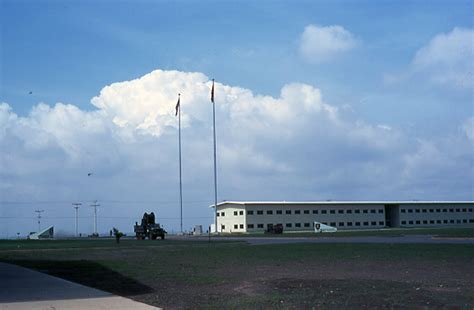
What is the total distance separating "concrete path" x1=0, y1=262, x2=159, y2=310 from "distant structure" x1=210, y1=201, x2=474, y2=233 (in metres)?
82.2

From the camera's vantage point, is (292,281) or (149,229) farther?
(149,229)

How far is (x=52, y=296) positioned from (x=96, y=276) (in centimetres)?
544

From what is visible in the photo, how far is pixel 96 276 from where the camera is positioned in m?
20.3

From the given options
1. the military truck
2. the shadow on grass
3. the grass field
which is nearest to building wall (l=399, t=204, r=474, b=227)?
the military truck

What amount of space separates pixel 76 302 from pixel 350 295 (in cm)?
642

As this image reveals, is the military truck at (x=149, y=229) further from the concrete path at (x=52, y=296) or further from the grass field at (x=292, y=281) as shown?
the concrete path at (x=52, y=296)

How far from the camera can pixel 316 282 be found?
668 inches

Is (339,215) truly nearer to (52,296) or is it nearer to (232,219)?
(232,219)

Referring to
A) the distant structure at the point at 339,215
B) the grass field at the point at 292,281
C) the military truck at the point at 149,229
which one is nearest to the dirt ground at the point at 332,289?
the grass field at the point at 292,281

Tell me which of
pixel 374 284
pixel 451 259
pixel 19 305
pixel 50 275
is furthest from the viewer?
pixel 451 259

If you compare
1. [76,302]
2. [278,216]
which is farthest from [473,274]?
[278,216]

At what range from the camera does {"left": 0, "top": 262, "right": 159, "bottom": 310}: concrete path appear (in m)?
13.4

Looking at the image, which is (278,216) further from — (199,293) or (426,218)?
(199,293)

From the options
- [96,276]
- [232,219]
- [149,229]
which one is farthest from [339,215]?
[96,276]
